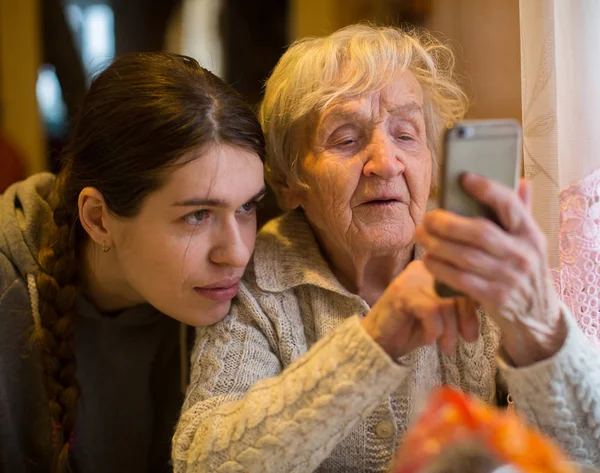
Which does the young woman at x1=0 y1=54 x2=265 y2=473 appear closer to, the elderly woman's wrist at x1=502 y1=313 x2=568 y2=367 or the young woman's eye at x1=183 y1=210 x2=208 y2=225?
the young woman's eye at x1=183 y1=210 x2=208 y2=225

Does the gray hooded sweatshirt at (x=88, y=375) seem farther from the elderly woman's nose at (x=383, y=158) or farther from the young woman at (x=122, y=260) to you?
the elderly woman's nose at (x=383, y=158)

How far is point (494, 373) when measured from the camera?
3.40ft

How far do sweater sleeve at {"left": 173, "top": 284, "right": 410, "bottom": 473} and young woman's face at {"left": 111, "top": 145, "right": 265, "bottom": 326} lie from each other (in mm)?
166

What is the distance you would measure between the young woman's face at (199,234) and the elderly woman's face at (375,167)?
0.12 meters

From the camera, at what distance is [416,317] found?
83 cm

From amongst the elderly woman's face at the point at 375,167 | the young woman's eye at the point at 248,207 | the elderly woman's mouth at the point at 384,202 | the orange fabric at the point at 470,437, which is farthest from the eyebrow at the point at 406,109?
the orange fabric at the point at 470,437

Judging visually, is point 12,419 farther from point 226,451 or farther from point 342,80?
point 342,80

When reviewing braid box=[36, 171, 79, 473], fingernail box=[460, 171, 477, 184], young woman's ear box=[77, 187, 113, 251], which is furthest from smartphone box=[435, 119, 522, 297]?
braid box=[36, 171, 79, 473]

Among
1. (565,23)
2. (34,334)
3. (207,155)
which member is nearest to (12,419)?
(34,334)

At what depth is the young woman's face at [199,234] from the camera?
1018 millimetres

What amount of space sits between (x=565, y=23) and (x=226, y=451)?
0.72 meters

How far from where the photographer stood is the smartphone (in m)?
0.67

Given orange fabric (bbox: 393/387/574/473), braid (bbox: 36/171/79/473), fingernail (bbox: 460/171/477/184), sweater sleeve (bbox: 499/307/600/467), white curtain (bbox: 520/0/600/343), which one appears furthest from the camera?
braid (bbox: 36/171/79/473)

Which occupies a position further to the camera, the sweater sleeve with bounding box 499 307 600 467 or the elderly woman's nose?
the elderly woman's nose
